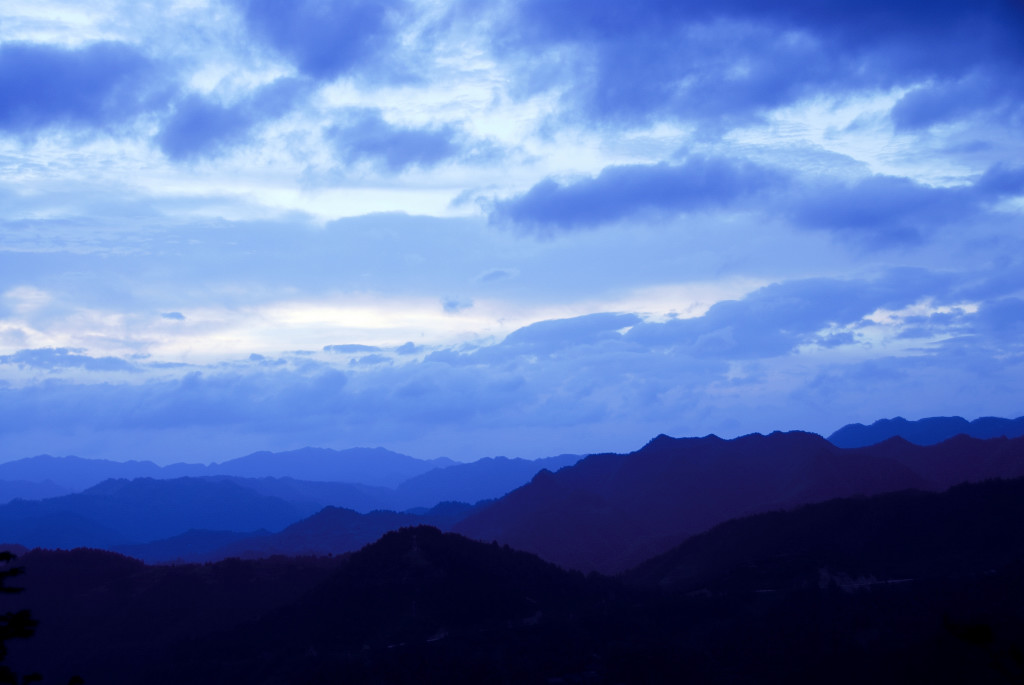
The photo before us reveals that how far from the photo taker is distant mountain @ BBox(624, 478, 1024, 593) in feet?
271

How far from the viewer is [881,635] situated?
65500mm

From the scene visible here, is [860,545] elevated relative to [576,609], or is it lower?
elevated

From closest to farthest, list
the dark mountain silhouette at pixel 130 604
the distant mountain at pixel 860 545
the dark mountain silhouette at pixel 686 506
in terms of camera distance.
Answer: the distant mountain at pixel 860 545 → the dark mountain silhouette at pixel 130 604 → the dark mountain silhouette at pixel 686 506

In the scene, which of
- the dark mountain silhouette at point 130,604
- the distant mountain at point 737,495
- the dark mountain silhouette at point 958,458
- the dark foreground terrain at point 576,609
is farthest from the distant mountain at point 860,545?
the dark mountain silhouette at point 958,458

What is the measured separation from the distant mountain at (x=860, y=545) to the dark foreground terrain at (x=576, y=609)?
278 mm

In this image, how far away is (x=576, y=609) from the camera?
81.8 metres

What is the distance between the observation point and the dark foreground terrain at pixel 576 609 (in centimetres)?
6581

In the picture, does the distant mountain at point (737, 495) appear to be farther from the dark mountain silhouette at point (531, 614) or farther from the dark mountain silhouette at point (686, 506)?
the dark mountain silhouette at point (531, 614)

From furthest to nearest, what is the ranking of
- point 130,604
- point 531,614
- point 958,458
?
point 958,458, point 130,604, point 531,614

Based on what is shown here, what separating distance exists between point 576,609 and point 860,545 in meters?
32.4

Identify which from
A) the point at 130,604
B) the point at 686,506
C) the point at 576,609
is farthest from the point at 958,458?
the point at 130,604

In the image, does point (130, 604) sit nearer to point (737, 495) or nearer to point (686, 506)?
point (686, 506)

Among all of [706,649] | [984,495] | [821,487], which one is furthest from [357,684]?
[821,487]

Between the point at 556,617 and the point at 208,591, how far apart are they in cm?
4074
